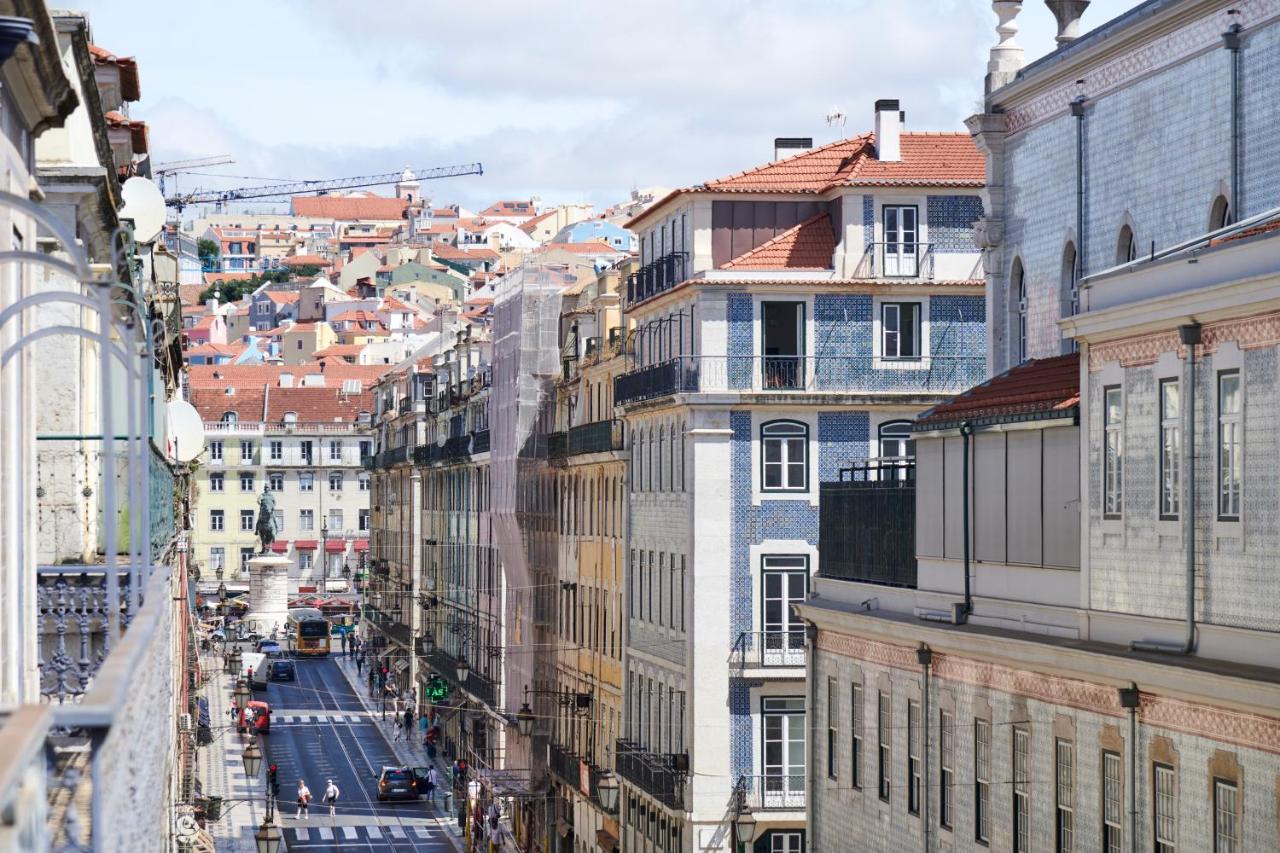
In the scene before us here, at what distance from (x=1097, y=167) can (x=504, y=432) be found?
1595 inches

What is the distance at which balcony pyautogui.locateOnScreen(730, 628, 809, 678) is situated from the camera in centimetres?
4272

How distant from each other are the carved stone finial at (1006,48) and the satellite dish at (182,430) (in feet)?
50.3

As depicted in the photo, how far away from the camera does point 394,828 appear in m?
66.2

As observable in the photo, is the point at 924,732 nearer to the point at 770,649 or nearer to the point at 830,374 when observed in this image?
the point at 770,649

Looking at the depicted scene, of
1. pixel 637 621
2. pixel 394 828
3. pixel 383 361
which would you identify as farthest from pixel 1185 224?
pixel 383 361

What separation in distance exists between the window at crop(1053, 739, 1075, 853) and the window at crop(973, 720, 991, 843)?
215 centimetres

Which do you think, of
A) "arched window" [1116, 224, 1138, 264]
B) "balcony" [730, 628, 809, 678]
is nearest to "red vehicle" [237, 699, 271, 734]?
"balcony" [730, 628, 809, 678]

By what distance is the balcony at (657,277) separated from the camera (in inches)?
1809

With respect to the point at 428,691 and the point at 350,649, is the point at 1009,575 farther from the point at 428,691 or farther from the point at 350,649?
the point at 350,649

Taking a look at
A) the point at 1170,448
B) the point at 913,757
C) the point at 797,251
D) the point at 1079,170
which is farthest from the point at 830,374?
the point at 1170,448

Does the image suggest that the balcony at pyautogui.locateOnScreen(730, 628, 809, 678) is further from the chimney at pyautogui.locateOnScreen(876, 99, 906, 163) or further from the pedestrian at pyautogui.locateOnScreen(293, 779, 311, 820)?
the pedestrian at pyautogui.locateOnScreen(293, 779, 311, 820)

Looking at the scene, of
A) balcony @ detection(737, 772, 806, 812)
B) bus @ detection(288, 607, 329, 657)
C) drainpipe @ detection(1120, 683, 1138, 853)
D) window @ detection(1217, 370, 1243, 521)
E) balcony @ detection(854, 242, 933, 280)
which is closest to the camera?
window @ detection(1217, 370, 1243, 521)

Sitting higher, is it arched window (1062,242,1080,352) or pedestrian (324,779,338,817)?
arched window (1062,242,1080,352)

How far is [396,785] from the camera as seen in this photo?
7200cm
